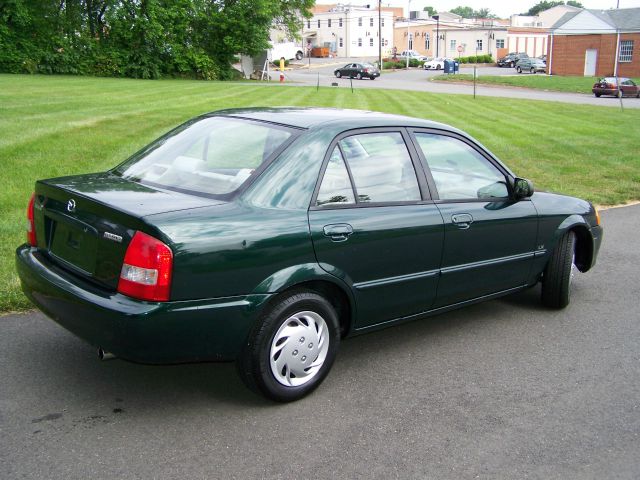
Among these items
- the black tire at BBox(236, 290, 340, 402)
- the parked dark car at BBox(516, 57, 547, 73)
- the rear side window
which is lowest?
the parked dark car at BBox(516, 57, 547, 73)

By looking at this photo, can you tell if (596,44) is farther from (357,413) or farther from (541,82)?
(357,413)

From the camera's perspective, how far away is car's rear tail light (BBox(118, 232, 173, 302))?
3.51 metres

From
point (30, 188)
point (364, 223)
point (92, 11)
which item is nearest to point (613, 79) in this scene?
point (92, 11)

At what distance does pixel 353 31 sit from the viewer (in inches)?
4419

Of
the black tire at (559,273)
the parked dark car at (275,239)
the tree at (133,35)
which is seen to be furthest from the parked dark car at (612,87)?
the parked dark car at (275,239)

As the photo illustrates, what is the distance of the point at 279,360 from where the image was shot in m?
3.96

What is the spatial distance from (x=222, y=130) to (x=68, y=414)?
1.97m

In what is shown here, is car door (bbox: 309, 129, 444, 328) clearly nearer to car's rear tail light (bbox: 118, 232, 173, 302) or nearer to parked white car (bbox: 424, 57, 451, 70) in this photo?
car's rear tail light (bbox: 118, 232, 173, 302)

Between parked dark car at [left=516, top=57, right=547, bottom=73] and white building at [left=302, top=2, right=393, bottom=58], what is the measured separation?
144ft

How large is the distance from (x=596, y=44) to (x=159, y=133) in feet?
196

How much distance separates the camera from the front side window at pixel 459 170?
4.90m

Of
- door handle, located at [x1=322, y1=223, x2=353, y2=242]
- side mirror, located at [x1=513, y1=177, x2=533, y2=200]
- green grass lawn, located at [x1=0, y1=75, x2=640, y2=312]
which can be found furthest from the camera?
green grass lawn, located at [x1=0, y1=75, x2=640, y2=312]

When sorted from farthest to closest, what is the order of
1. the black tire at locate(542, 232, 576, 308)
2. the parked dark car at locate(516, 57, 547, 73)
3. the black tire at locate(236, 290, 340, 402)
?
the parked dark car at locate(516, 57, 547, 73) < the black tire at locate(542, 232, 576, 308) < the black tire at locate(236, 290, 340, 402)

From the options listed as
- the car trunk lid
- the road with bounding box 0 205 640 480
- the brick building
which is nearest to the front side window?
the road with bounding box 0 205 640 480
